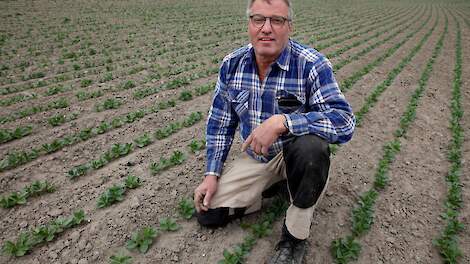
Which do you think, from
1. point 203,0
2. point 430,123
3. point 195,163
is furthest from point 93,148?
point 203,0

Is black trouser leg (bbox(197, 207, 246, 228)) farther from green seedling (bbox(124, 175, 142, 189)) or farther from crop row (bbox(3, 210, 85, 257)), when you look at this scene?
crop row (bbox(3, 210, 85, 257))

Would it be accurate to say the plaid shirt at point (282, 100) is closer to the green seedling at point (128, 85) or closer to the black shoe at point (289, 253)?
the black shoe at point (289, 253)

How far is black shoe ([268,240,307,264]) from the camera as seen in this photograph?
2.91 m

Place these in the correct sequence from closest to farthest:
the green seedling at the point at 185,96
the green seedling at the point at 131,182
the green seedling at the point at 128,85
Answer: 1. the green seedling at the point at 131,182
2. the green seedling at the point at 185,96
3. the green seedling at the point at 128,85

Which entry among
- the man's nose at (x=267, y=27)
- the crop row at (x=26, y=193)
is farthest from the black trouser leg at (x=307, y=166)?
the crop row at (x=26, y=193)

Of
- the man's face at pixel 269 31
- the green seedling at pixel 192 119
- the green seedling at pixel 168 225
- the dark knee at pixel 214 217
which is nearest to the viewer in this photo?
the man's face at pixel 269 31

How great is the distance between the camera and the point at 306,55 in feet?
9.28

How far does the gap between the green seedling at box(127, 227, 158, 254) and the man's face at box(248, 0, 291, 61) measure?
2.01m

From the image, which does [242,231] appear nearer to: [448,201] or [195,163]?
[195,163]

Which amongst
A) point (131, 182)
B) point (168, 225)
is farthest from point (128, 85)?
point (168, 225)

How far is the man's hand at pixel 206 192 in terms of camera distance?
3.18 meters

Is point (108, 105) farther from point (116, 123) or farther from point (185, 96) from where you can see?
point (185, 96)

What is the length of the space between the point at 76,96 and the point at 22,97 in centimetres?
101

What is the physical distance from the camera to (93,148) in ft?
16.5
